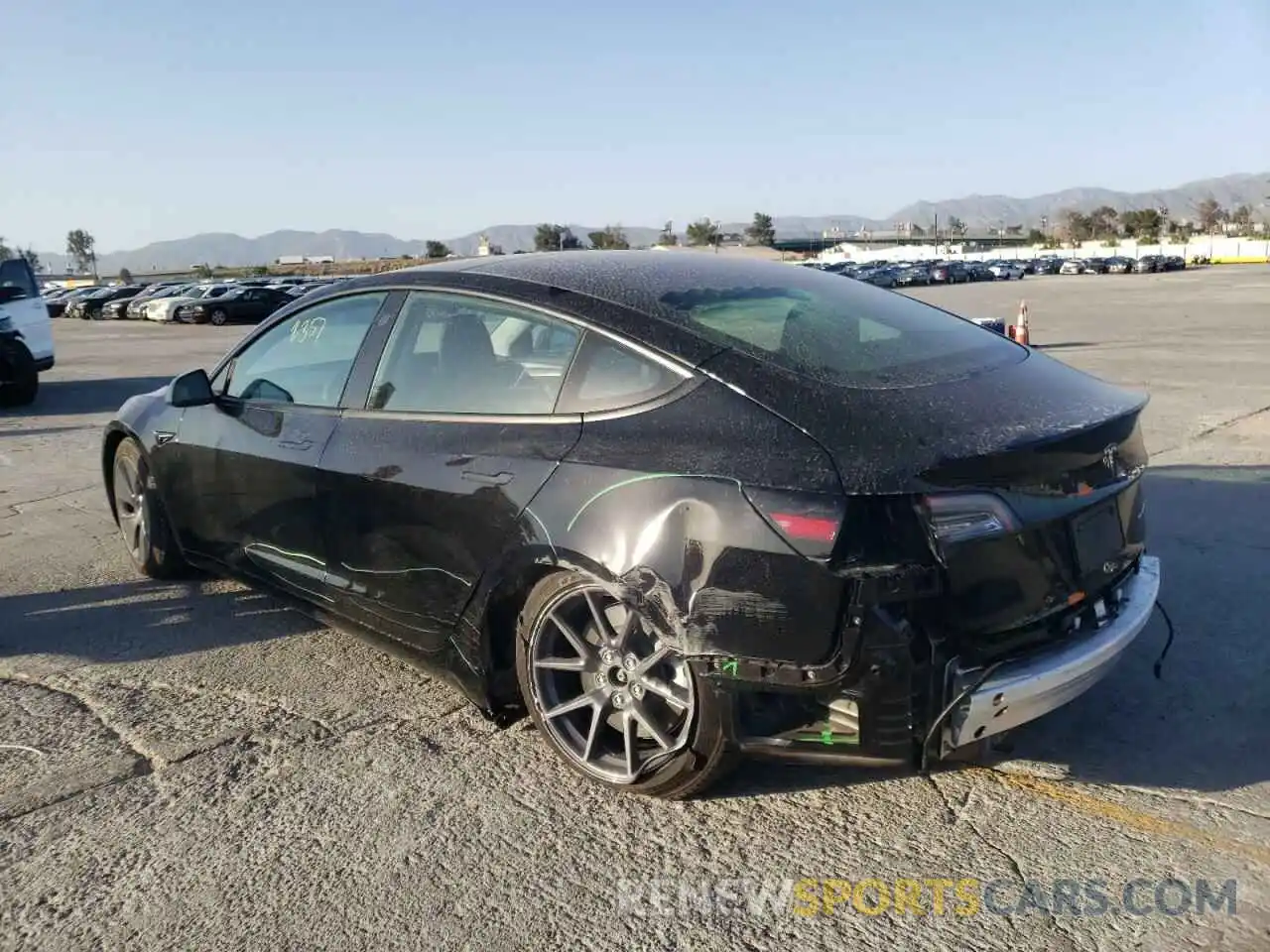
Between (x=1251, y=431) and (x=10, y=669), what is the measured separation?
8437 mm

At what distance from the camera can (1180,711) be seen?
3512 millimetres

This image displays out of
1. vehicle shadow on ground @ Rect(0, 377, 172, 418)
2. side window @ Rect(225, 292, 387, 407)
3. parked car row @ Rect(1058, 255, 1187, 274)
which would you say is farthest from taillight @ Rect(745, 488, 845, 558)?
parked car row @ Rect(1058, 255, 1187, 274)

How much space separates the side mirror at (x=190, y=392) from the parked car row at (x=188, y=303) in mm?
28745

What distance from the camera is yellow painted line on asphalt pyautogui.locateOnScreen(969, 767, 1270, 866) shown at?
273cm

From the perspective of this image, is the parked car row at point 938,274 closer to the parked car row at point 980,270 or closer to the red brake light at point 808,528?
the parked car row at point 980,270

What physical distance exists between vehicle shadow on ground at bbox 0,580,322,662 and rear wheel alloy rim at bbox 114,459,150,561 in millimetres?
229

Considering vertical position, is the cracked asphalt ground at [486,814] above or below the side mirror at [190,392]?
below

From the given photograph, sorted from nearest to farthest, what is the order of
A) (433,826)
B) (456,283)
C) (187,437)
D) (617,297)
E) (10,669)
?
(433,826) < (617,297) < (456,283) < (10,669) < (187,437)

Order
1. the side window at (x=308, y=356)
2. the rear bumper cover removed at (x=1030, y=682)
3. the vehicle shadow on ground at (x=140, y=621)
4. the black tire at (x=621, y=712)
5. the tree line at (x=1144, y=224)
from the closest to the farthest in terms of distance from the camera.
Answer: the rear bumper cover removed at (x=1030, y=682)
the black tire at (x=621, y=712)
the side window at (x=308, y=356)
the vehicle shadow on ground at (x=140, y=621)
the tree line at (x=1144, y=224)

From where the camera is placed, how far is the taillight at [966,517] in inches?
103

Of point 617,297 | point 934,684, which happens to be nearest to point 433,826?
point 934,684

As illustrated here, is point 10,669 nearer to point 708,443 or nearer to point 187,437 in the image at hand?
point 187,437

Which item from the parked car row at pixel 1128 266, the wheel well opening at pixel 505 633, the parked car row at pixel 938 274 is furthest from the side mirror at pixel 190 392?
the parked car row at pixel 1128 266

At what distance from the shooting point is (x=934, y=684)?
8.66 ft
